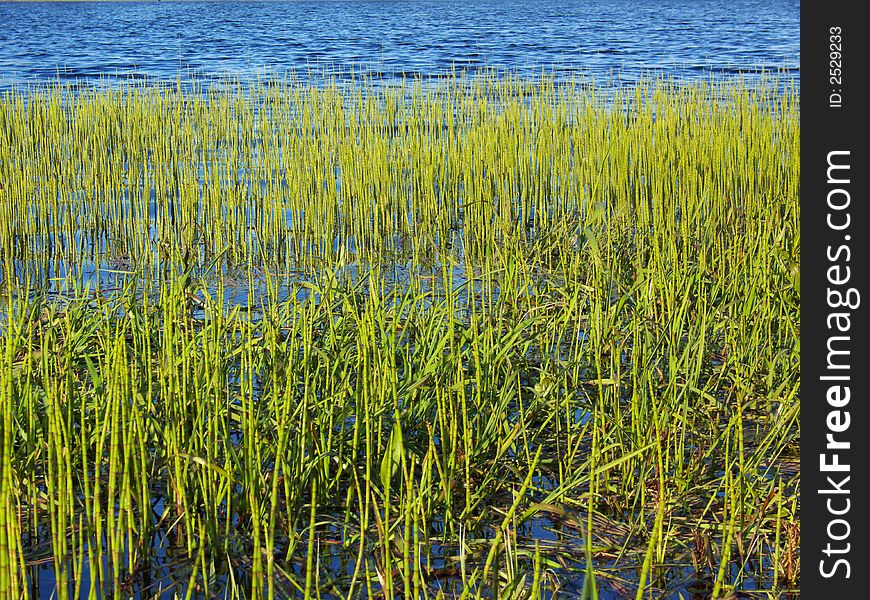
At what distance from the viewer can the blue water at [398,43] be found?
1195 cm

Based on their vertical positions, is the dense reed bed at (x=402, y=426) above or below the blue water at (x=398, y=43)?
below

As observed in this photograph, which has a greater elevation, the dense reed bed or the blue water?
the blue water

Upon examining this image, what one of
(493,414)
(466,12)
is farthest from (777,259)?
(466,12)

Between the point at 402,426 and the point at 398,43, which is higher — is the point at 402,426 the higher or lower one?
the lower one

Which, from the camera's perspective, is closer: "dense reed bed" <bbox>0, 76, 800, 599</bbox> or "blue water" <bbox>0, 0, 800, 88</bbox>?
"dense reed bed" <bbox>0, 76, 800, 599</bbox>

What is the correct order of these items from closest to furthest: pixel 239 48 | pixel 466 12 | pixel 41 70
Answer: pixel 41 70, pixel 239 48, pixel 466 12

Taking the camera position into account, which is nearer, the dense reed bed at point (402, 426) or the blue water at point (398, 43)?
the dense reed bed at point (402, 426)

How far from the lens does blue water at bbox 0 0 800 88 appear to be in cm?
1195

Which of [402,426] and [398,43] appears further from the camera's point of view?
[398,43]

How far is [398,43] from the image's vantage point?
16812 millimetres

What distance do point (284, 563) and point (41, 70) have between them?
37.1 ft

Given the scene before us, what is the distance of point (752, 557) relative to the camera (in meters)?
1.67
